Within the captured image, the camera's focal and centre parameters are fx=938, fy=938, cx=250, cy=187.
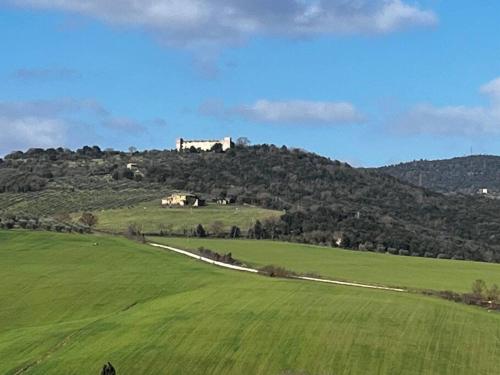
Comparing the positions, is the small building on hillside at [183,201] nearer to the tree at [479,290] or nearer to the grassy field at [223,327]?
the grassy field at [223,327]

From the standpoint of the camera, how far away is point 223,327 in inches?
2083

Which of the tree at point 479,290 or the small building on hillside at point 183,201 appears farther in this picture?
the small building on hillside at point 183,201

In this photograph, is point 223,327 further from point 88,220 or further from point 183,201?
point 183,201

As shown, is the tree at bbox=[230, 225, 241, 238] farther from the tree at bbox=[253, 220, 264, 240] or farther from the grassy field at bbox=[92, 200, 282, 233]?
the tree at bbox=[253, 220, 264, 240]

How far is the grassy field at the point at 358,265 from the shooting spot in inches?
3068

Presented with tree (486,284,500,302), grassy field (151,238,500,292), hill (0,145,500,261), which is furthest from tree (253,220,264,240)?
tree (486,284,500,302)

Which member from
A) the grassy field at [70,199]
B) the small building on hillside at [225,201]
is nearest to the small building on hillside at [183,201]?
the small building on hillside at [225,201]

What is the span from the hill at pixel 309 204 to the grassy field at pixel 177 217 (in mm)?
4732

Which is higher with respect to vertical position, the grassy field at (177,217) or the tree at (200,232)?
the grassy field at (177,217)

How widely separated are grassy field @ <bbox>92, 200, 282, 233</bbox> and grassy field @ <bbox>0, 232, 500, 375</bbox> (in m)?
49.1

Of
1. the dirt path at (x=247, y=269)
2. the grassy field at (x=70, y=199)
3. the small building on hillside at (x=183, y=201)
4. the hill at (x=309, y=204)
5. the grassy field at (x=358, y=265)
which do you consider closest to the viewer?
the dirt path at (x=247, y=269)

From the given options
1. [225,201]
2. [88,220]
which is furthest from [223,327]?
[225,201]

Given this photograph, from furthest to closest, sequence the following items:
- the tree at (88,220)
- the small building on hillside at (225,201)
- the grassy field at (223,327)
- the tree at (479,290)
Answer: the small building on hillside at (225,201) → the tree at (88,220) → the tree at (479,290) → the grassy field at (223,327)

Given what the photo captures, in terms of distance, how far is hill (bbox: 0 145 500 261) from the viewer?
127 meters
